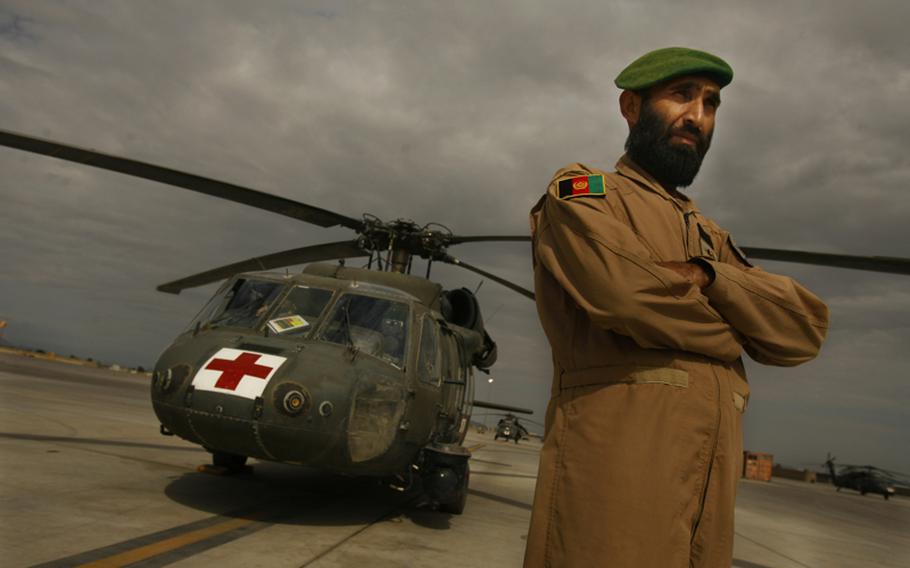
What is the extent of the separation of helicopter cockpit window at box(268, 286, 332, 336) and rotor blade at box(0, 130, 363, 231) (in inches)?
57.0

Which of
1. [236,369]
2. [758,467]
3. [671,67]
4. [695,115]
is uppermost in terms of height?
[671,67]

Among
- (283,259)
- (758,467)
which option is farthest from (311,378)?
(758,467)

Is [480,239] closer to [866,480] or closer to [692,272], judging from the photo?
[692,272]

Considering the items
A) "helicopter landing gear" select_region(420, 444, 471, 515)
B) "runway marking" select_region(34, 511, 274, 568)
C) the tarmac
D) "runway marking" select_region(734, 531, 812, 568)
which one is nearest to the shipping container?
the tarmac

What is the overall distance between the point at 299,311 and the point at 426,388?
1426 millimetres

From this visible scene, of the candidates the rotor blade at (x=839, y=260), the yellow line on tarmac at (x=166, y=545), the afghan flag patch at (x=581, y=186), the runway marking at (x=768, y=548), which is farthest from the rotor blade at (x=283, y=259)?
the afghan flag patch at (x=581, y=186)

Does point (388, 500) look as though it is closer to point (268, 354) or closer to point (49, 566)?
point (268, 354)

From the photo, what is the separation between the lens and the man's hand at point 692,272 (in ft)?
6.01

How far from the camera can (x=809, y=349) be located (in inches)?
79.0

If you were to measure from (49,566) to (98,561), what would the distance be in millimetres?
234

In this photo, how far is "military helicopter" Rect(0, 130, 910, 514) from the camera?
4.71m

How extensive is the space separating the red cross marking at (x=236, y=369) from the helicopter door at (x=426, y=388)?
1.39 meters

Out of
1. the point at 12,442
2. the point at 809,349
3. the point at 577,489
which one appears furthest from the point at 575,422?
the point at 12,442

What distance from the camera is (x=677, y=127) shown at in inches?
83.7
